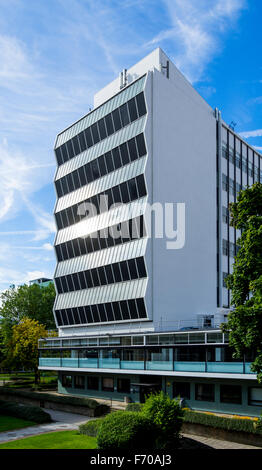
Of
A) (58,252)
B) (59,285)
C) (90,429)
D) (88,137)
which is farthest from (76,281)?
(90,429)

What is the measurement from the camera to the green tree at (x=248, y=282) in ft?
74.4

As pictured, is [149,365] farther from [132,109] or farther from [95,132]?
[95,132]

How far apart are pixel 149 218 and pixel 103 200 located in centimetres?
862

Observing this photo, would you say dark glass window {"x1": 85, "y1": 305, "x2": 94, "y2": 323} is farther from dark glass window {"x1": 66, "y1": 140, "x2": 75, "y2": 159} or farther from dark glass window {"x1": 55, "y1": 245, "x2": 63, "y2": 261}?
dark glass window {"x1": 66, "y1": 140, "x2": 75, "y2": 159}

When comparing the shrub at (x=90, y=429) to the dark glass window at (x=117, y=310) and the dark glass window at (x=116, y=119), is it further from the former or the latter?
the dark glass window at (x=116, y=119)

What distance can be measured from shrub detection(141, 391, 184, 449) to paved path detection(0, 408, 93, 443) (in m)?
12.3

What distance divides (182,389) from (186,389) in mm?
473

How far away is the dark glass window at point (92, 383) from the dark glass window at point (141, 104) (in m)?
29.1

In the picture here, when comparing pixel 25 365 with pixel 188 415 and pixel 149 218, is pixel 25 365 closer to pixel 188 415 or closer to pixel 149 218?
pixel 149 218

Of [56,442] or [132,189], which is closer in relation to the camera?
[56,442]

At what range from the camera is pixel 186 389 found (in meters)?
39.1

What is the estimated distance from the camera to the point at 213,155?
189ft

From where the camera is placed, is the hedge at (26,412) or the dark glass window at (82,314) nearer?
the hedge at (26,412)

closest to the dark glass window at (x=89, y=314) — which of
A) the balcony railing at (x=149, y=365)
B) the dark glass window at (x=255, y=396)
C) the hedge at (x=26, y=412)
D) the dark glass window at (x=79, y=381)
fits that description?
the balcony railing at (x=149, y=365)
